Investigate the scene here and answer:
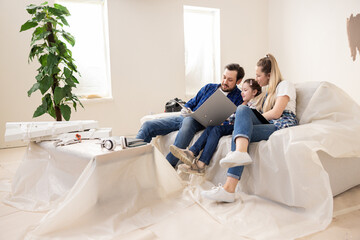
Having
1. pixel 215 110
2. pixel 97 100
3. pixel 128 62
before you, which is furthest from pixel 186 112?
A: pixel 128 62

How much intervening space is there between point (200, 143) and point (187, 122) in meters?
0.22

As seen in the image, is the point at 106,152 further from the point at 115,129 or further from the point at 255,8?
the point at 255,8

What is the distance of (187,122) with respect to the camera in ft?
7.14

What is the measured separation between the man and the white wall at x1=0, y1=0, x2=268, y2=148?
87.3 inches

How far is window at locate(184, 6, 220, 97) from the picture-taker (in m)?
5.14

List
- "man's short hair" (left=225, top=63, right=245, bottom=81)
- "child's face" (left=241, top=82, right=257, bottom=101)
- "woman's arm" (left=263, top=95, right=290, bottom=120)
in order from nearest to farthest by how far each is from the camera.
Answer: "woman's arm" (left=263, top=95, right=290, bottom=120), "child's face" (left=241, top=82, right=257, bottom=101), "man's short hair" (left=225, top=63, right=245, bottom=81)

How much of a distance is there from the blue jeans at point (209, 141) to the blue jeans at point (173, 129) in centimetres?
11

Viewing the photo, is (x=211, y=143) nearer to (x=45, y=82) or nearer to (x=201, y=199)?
(x=201, y=199)

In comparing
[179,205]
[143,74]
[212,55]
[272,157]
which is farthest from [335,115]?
[212,55]

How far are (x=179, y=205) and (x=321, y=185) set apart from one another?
2.44ft

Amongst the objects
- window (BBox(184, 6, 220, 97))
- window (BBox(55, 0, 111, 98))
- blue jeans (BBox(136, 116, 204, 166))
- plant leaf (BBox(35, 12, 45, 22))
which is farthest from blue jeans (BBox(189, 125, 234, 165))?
window (BBox(184, 6, 220, 97))

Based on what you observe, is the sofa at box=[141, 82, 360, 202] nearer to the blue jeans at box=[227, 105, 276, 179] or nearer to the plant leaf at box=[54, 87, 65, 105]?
the blue jeans at box=[227, 105, 276, 179]

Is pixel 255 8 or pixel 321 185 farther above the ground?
pixel 255 8

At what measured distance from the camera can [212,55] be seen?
17.6 ft
